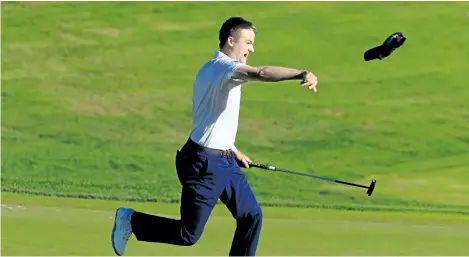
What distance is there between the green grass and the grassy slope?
2.18 metres

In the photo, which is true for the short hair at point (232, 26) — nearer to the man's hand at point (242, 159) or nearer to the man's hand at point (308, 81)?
the man's hand at point (242, 159)

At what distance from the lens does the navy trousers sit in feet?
25.1

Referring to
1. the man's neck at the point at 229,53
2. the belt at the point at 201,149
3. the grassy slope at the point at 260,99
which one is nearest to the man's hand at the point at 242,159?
the belt at the point at 201,149

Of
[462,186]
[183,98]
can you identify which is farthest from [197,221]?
[183,98]

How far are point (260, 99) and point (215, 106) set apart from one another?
12.8 m

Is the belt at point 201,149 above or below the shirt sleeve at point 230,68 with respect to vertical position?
below

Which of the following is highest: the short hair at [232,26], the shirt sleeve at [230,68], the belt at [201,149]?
the short hair at [232,26]

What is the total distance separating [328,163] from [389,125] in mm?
1825

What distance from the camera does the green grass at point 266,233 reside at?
916 centimetres

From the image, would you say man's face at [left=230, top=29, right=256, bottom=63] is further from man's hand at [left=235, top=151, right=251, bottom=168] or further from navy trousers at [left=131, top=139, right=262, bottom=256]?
man's hand at [left=235, top=151, right=251, bottom=168]

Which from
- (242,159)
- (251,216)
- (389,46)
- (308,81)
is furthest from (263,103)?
(308,81)

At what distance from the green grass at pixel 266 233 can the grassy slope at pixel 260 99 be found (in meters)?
2.18

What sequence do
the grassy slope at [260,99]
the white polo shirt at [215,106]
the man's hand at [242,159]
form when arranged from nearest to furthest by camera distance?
1. the white polo shirt at [215,106]
2. the man's hand at [242,159]
3. the grassy slope at [260,99]

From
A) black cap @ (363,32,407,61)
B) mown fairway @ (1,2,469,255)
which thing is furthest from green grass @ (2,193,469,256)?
black cap @ (363,32,407,61)
